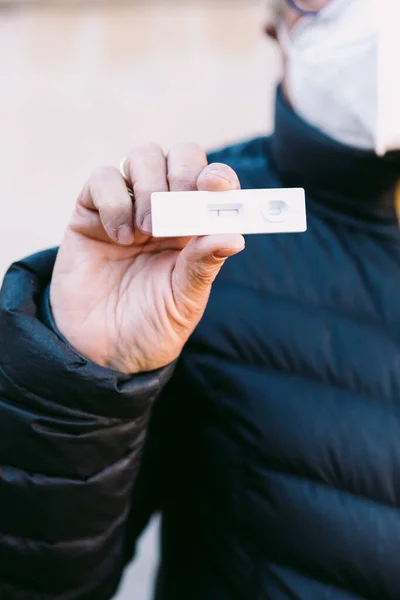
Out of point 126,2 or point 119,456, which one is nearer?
point 119,456

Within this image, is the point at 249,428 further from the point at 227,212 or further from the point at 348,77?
the point at 348,77

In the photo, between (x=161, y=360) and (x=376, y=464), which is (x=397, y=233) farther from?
(x=161, y=360)

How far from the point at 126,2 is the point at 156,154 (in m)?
4.14

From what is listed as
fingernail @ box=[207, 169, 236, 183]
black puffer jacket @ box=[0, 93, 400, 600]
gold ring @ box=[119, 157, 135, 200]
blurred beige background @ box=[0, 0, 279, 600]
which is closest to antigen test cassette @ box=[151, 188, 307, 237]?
fingernail @ box=[207, 169, 236, 183]

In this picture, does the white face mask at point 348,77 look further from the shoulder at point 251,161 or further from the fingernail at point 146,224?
the fingernail at point 146,224

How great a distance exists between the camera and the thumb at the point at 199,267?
0.76 metres

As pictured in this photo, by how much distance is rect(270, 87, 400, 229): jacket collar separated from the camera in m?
1.17

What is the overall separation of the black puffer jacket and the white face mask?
0.12ft

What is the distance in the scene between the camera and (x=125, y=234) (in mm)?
838

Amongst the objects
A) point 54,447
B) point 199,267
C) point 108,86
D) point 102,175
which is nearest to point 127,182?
point 102,175

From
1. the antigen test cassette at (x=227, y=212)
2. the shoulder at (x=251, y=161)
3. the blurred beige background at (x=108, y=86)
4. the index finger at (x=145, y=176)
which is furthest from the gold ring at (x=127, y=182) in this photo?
the blurred beige background at (x=108, y=86)

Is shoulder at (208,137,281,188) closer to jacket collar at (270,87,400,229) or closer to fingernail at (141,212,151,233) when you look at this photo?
jacket collar at (270,87,400,229)

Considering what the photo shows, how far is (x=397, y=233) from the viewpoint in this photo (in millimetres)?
1199

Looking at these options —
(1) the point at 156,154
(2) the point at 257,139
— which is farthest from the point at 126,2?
(1) the point at 156,154
